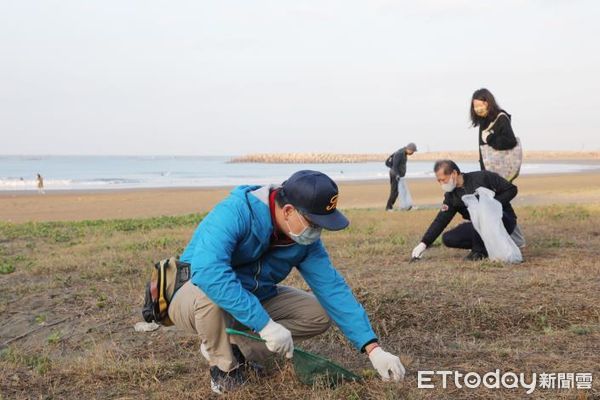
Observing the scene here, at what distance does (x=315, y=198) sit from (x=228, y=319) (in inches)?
31.4

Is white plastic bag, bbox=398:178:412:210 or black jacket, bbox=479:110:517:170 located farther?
white plastic bag, bbox=398:178:412:210

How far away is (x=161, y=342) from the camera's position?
13.2 ft

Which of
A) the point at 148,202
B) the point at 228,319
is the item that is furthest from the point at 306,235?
the point at 148,202

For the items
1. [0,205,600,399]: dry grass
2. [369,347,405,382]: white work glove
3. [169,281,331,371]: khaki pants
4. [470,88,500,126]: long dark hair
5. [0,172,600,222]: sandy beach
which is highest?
[470,88,500,126]: long dark hair

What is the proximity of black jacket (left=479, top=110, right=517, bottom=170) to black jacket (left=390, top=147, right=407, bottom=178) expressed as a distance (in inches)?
260

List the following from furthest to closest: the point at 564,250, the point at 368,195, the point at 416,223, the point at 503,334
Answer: the point at 368,195, the point at 416,223, the point at 564,250, the point at 503,334

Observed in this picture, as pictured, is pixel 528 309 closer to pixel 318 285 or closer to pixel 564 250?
pixel 318 285

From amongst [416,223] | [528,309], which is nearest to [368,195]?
[416,223]

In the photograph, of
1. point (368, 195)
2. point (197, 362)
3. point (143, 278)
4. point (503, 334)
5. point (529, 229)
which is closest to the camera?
point (197, 362)

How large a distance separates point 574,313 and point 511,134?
2.48 m

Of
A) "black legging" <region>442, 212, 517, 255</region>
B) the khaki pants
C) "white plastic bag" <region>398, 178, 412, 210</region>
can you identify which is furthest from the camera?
"white plastic bag" <region>398, 178, 412, 210</region>

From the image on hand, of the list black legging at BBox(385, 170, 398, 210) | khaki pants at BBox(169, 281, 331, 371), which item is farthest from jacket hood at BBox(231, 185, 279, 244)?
black legging at BBox(385, 170, 398, 210)

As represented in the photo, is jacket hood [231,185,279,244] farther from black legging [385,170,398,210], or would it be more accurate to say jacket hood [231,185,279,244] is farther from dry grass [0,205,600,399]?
black legging [385,170,398,210]

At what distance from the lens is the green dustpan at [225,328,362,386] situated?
292 centimetres
